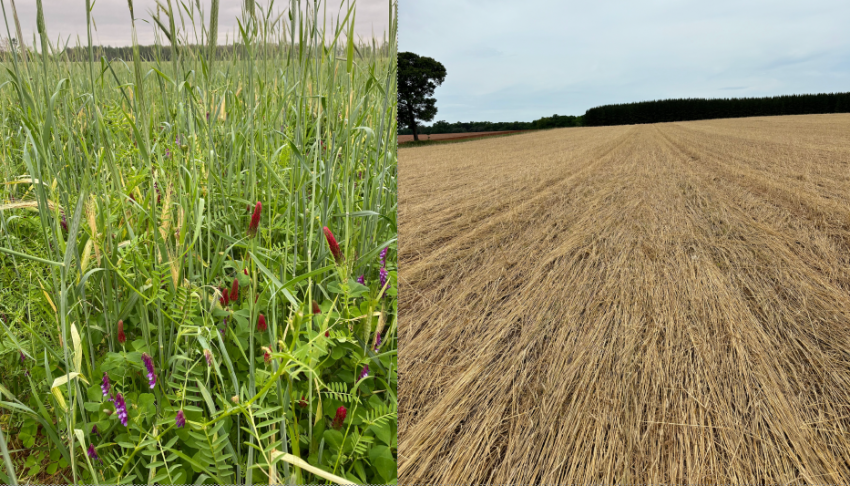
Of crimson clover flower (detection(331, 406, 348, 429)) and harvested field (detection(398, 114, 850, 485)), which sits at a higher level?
crimson clover flower (detection(331, 406, 348, 429))

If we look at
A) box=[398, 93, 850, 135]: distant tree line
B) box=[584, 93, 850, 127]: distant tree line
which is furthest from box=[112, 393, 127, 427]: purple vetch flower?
box=[584, 93, 850, 127]: distant tree line

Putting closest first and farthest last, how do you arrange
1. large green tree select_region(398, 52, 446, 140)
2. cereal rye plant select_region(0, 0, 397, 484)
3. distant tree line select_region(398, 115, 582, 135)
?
cereal rye plant select_region(0, 0, 397, 484)
large green tree select_region(398, 52, 446, 140)
distant tree line select_region(398, 115, 582, 135)

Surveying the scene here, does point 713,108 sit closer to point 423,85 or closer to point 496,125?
point 496,125

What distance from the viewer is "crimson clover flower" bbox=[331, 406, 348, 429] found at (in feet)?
2.71

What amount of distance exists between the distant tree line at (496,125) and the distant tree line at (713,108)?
402cm

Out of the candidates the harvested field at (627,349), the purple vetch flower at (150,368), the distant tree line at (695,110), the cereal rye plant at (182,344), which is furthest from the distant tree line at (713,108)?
the purple vetch flower at (150,368)

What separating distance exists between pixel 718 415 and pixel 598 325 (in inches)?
25.9

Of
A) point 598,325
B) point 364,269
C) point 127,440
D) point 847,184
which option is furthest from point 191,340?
point 847,184

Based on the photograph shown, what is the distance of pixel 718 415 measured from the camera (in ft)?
4.92

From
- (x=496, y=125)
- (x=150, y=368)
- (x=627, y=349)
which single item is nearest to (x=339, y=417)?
(x=150, y=368)

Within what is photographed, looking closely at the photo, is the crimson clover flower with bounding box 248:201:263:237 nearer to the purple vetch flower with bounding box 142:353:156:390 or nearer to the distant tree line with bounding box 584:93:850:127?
the purple vetch flower with bounding box 142:353:156:390

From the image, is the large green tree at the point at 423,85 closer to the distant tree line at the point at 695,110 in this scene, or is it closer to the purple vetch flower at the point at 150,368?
the distant tree line at the point at 695,110

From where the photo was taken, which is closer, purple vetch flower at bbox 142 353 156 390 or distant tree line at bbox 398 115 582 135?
purple vetch flower at bbox 142 353 156 390

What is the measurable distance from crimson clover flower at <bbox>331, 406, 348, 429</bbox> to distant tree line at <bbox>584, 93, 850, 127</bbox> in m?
59.0
